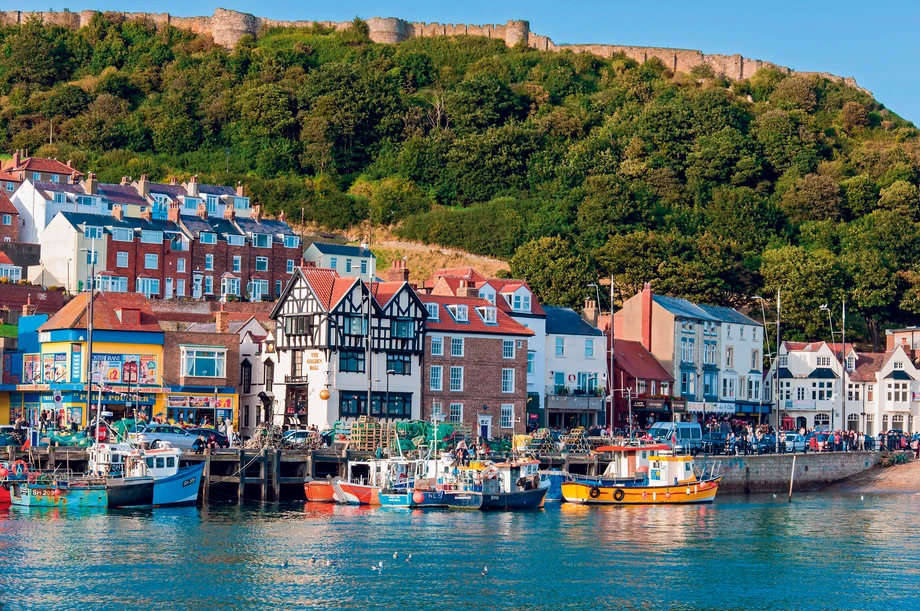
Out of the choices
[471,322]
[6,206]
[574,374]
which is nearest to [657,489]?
[471,322]

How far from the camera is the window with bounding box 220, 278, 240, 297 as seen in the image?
9794 cm

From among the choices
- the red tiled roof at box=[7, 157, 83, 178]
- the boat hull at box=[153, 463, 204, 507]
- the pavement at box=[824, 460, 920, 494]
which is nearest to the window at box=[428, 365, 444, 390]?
the boat hull at box=[153, 463, 204, 507]

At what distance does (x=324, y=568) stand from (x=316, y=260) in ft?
205

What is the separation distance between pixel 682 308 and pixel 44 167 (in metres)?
50.0

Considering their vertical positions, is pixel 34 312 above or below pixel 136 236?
below

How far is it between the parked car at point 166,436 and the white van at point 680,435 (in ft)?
72.1

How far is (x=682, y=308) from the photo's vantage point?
8931 centimetres

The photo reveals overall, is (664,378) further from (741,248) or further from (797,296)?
(741,248)

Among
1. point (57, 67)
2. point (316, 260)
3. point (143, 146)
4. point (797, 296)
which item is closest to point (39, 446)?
point (316, 260)

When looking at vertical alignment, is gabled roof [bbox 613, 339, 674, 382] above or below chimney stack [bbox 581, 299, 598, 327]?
below

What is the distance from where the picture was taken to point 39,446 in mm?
57531

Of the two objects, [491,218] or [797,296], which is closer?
[797,296]

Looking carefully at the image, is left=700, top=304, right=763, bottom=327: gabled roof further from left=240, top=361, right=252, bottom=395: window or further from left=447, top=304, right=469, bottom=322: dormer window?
left=240, top=361, right=252, bottom=395: window

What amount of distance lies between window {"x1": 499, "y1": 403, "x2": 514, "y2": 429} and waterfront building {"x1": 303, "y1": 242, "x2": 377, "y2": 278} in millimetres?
30206
